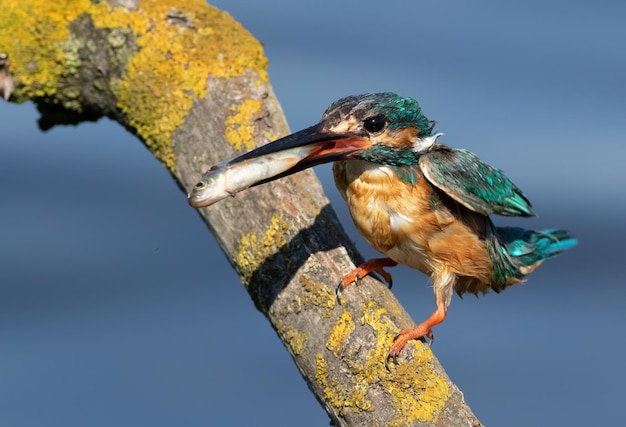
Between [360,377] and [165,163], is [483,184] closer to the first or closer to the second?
[360,377]

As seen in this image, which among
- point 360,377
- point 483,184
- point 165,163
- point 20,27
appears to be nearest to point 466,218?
point 483,184

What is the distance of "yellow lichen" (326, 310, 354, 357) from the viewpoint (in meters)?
2.76

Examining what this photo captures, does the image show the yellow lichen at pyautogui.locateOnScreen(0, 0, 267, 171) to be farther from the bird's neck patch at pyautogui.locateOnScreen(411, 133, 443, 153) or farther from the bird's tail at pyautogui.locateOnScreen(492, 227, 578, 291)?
the bird's tail at pyautogui.locateOnScreen(492, 227, 578, 291)

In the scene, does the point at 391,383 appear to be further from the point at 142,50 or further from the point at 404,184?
the point at 142,50

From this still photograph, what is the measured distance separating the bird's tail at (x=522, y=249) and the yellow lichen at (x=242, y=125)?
1.07 metres

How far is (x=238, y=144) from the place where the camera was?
3.20 m

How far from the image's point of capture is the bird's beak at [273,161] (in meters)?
2.73

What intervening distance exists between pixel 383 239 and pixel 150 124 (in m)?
0.95

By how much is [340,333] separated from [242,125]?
0.85 m

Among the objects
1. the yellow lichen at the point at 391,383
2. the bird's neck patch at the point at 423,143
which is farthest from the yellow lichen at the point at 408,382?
the bird's neck patch at the point at 423,143

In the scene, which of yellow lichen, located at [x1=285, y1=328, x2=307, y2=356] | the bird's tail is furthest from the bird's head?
the bird's tail

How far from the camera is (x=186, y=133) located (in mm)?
3266

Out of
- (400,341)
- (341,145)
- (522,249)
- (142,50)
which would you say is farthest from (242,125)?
(522,249)

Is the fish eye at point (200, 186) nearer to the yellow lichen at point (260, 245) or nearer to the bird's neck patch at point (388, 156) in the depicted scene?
the yellow lichen at point (260, 245)
